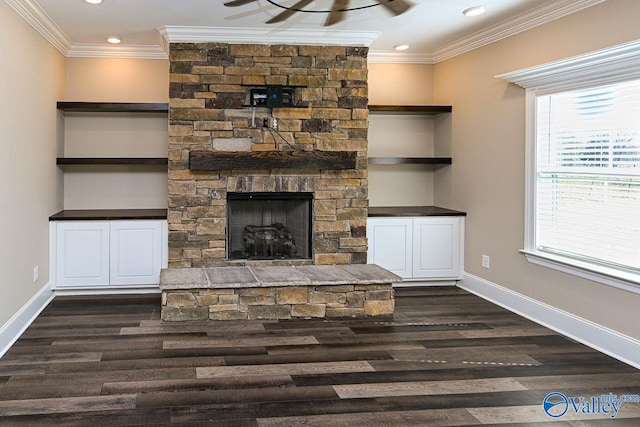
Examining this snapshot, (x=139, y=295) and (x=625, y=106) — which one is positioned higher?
(x=625, y=106)

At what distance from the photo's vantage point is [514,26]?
5121 millimetres

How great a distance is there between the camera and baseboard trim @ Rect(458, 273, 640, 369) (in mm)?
3930

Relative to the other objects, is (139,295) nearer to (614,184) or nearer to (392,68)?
(392,68)

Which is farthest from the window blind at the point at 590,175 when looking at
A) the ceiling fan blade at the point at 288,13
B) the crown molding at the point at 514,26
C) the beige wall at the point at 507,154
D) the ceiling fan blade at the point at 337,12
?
the ceiling fan blade at the point at 288,13

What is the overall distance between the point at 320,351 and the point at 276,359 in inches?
12.5

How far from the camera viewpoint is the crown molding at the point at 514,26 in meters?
4.45

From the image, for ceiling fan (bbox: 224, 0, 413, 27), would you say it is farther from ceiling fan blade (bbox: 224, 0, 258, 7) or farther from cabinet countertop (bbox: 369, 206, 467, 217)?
cabinet countertop (bbox: 369, 206, 467, 217)

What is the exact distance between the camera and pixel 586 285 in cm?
434

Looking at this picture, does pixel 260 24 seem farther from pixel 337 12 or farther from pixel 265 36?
pixel 337 12

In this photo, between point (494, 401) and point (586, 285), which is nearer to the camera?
point (494, 401)

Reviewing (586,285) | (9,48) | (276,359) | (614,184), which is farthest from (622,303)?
(9,48)

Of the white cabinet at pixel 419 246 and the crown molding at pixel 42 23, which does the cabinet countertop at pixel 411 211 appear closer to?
the white cabinet at pixel 419 246

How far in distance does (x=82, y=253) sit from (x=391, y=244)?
2.82m

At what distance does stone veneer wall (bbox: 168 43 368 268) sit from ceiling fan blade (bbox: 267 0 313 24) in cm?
58
